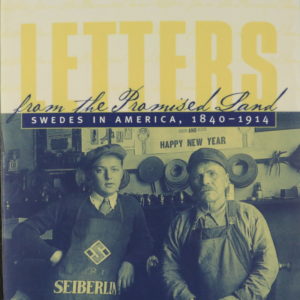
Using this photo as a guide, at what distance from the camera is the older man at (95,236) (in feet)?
3.32

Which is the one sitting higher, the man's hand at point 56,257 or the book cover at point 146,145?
the book cover at point 146,145

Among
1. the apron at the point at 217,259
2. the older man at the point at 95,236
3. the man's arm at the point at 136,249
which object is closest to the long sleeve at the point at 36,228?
the older man at the point at 95,236

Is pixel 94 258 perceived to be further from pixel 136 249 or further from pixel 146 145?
pixel 146 145

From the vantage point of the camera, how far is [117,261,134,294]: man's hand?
1.01 meters

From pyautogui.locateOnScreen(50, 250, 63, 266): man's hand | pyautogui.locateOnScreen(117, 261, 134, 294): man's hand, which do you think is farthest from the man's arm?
pyautogui.locateOnScreen(50, 250, 63, 266): man's hand

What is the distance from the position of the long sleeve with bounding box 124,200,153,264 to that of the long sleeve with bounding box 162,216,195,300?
33 millimetres

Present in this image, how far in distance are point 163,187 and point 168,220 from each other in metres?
0.06

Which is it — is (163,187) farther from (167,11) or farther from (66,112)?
(167,11)

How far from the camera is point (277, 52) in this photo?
3.34 ft

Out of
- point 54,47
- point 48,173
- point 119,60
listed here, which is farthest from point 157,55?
point 48,173

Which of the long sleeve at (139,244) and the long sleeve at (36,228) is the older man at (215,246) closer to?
the long sleeve at (139,244)

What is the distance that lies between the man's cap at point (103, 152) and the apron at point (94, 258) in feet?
0.29

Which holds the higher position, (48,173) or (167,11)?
(167,11)

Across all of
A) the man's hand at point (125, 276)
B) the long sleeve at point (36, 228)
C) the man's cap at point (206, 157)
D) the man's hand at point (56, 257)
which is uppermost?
the man's cap at point (206, 157)
